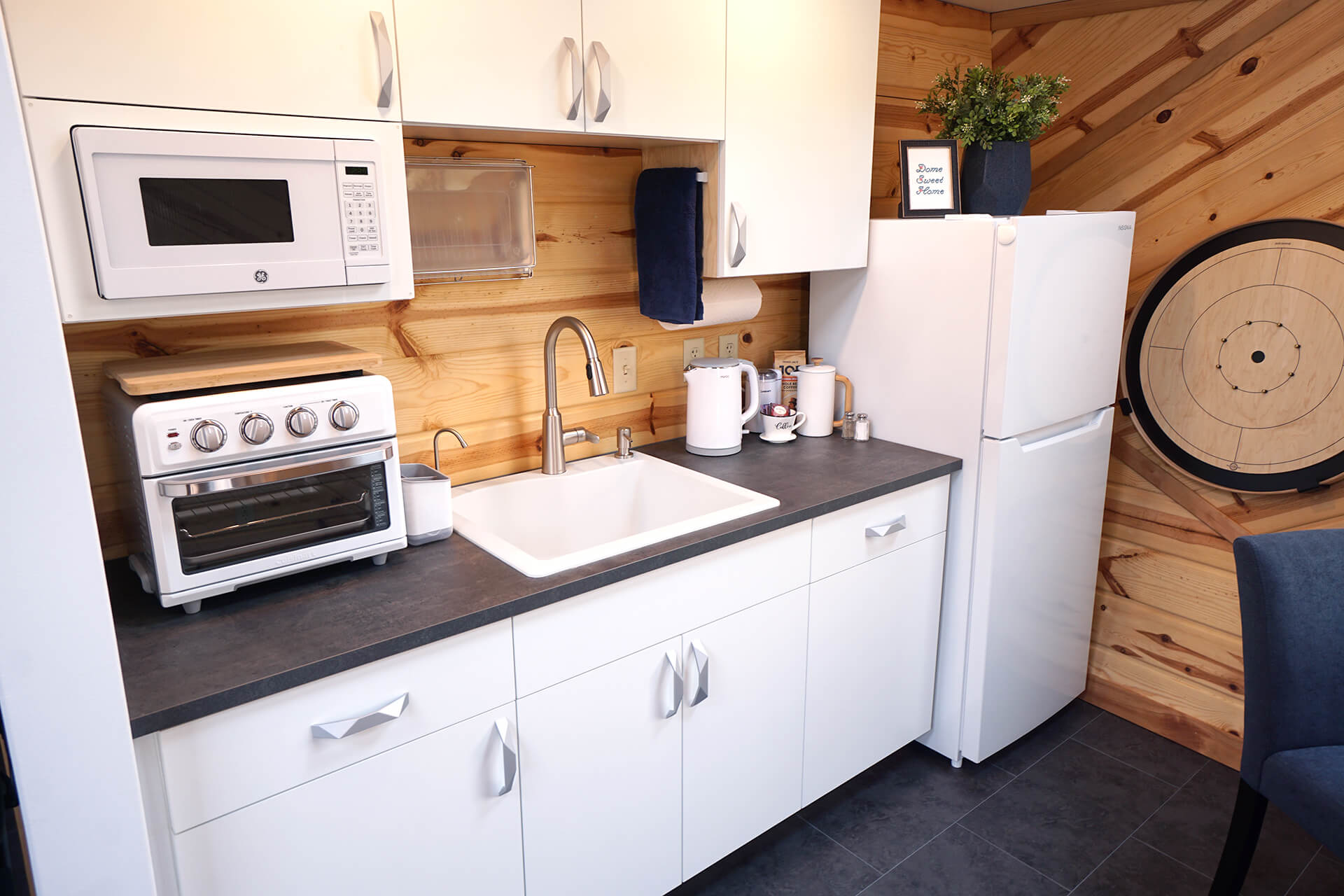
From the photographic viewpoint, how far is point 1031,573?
2314mm

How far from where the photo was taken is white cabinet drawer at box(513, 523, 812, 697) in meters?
1.50

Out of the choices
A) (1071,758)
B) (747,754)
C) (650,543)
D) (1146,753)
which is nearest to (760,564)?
(650,543)

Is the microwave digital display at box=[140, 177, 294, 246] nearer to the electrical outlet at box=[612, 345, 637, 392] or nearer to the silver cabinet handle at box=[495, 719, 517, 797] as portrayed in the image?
the silver cabinet handle at box=[495, 719, 517, 797]

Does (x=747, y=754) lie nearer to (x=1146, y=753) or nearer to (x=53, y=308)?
(x=1146, y=753)

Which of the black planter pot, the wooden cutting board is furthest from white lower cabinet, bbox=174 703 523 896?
the black planter pot

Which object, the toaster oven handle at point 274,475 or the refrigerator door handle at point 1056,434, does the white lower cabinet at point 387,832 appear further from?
the refrigerator door handle at point 1056,434

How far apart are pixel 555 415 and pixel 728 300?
51 centimetres

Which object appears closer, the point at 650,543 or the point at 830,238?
the point at 650,543

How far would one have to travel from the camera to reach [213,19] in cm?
124

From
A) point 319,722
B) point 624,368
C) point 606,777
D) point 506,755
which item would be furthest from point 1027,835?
point 319,722

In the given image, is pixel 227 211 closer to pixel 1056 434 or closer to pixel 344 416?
pixel 344 416

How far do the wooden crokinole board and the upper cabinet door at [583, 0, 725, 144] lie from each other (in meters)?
1.40

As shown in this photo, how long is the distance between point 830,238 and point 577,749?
132 cm

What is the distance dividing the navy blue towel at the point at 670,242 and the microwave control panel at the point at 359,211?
745 millimetres
